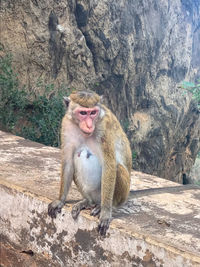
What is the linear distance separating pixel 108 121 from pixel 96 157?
268 mm

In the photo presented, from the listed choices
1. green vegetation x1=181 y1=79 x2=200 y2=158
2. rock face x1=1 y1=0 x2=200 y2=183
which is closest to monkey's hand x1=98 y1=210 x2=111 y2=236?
rock face x1=1 y1=0 x2=200 y2=183

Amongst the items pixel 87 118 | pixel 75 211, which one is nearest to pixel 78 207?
pixel 75 211

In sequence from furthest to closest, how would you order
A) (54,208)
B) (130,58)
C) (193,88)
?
(193,88) < (130,58) < (54,208)

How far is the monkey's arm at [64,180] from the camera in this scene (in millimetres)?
2508

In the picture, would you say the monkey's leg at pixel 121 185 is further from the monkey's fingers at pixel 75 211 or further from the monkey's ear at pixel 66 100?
the monkey's ear at pixel 66 100

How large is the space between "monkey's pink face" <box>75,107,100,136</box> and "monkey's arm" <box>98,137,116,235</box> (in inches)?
6.4

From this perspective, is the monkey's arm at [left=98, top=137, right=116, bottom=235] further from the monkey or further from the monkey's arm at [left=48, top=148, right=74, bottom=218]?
the monkey's arm at [left=48, top=148, right=74, bottom=218]

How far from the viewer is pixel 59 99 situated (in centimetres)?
753

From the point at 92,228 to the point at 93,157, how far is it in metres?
0.48

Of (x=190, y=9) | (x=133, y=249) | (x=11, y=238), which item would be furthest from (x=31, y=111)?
(x=190, y=9)

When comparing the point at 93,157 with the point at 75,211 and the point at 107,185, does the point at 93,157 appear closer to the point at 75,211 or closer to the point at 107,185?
the point at 107,185

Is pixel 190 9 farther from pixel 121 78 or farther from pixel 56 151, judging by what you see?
pixel 56 151

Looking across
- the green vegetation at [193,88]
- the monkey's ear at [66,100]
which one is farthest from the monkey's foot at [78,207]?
the green vegetation at [193,88]

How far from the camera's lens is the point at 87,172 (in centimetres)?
248
